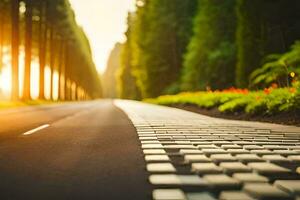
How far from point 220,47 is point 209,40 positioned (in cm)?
167

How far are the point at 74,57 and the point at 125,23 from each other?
15644mm

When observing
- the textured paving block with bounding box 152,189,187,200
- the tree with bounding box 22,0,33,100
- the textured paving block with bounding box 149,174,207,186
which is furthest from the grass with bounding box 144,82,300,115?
the tree with bounding box 22,0,33,100

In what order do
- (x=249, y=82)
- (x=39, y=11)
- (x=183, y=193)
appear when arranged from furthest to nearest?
1. (x=39, y=11)
2. (x=249, y=82)
3. (x=183, y=193)

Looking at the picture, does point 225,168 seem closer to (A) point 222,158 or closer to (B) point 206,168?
(B) point 206,168

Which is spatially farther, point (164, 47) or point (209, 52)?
point (164, 47)

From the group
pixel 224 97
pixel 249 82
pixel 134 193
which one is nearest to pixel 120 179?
pixel 134 193

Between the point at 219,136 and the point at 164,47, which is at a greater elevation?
the point at 164,47

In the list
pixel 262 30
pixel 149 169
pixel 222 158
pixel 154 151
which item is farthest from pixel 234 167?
pixel 262 30

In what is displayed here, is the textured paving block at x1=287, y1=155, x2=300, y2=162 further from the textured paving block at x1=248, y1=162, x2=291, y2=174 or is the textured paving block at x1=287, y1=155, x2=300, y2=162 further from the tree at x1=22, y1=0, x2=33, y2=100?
the tree at x1=22, y1=0, x2=33, y2=100

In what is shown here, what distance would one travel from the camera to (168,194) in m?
3.60

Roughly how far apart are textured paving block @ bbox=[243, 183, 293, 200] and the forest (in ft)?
29.0

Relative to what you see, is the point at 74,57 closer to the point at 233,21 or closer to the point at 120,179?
the point at 233,21

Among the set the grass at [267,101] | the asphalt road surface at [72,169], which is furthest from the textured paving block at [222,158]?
the grass at [267,101]

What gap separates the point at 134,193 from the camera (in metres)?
3.80
